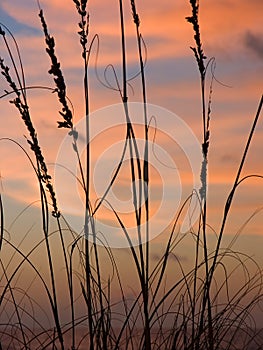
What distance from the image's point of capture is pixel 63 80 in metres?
2.27

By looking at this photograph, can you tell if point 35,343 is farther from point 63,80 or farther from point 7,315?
point 63,80

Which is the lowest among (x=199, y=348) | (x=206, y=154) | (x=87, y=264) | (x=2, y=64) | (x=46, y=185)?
(x=199, y=348)

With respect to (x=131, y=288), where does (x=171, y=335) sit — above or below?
below

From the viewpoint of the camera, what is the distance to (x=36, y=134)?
245cm

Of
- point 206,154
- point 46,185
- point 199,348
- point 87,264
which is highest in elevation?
point 206,154

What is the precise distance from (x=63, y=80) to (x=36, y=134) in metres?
0.28

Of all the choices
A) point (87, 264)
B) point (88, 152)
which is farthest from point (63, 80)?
point (87, 264)

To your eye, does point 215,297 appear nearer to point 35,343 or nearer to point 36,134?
point 35,343

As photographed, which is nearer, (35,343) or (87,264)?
(87,264)

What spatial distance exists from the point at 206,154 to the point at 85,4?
774mm

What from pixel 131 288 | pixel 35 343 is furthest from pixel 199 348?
pixel 35 343

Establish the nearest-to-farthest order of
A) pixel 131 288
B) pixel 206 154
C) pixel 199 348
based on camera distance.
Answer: pixel 206 154, pixel 199 348, pixel 131 288

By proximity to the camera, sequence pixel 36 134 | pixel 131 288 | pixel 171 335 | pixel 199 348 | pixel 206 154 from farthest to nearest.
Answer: pixel 131 288 < pixel 171 335 < pixel 199 348 < pixel 206 154 < pixel 36 134

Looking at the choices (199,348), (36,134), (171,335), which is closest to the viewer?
(36,134)
